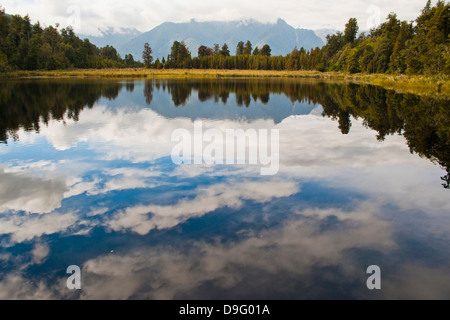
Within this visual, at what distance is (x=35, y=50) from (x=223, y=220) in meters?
120

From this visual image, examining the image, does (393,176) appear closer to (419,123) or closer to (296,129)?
(296,129)

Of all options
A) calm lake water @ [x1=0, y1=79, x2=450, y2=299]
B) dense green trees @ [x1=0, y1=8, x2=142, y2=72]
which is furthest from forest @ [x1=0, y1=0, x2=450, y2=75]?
calm lake water @ [x1=0, y1=79, x2=450, y2=299]

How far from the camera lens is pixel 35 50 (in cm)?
10325

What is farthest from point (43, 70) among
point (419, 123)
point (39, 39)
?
point (419, 123)

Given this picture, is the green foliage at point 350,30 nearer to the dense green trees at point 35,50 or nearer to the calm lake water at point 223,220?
the dense green trees at point 35,50

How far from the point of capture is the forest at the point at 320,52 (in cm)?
5109

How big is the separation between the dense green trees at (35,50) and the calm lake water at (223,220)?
88.7 meters

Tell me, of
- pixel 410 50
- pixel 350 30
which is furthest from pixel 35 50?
pixel 350 30

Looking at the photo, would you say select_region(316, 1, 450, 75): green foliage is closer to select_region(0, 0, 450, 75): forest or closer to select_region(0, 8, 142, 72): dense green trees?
select_region(0, 0, 450, 75): forest

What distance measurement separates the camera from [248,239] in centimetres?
707

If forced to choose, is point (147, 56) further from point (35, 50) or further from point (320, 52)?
point (320, 52)

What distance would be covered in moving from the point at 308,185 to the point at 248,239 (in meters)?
4.25

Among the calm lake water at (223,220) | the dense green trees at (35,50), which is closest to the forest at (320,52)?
the dense green trees at (35,50)

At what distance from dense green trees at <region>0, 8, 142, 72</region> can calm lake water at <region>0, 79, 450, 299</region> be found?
291 ft
